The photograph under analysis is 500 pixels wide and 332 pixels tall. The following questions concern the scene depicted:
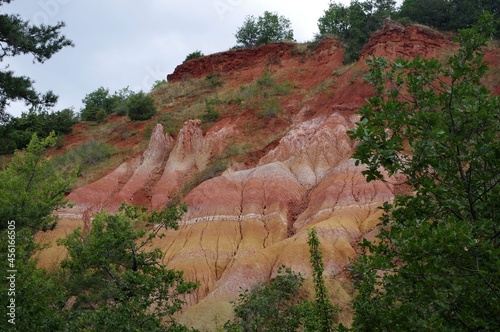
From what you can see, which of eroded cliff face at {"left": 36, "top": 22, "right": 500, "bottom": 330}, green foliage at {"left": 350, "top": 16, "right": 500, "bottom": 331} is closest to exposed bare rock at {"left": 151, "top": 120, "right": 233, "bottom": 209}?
eroded cliff face at {"left": 36, "top": 22, "right": 500, "bottom": 330}

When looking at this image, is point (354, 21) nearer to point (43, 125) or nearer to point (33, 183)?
point (43, 125)

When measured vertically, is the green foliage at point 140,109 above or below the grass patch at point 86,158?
above

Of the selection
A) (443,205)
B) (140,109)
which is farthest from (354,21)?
(443,205)

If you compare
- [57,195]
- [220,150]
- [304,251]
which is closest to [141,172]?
[220,150]

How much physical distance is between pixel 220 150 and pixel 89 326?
2346 cm

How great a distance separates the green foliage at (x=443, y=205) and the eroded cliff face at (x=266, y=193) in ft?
36.1

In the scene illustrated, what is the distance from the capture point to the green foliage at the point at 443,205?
5.53 meters

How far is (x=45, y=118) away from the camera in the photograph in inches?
1877

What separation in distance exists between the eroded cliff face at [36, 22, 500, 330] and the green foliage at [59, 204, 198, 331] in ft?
12.8

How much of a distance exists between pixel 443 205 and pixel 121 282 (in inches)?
345

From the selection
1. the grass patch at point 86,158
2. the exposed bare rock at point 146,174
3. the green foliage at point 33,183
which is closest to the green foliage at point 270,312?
the green foliage at point 33,183

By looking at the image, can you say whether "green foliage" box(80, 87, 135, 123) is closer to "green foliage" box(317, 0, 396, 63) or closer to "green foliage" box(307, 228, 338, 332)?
"green foliage" box(317, 0, 396, 63)

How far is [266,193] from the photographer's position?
26250 mm

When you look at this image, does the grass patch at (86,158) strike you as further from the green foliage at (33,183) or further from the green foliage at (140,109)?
the green foliage at (33,183)
